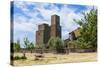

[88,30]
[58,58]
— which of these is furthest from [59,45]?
[88,30]

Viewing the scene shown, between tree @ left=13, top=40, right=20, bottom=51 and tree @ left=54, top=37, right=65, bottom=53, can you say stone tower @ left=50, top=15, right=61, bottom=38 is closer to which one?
tree @ left=54, top=37, right=65, bottom=53

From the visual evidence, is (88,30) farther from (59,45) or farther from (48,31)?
(48,31)

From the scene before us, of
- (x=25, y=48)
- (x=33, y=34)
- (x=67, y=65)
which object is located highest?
(x=33, y=34)

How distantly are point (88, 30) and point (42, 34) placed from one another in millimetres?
620

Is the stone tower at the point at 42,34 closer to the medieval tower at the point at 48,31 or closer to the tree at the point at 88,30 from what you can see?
the medieval tower at the point at 48,31

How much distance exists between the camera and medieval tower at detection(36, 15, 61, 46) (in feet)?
7.86

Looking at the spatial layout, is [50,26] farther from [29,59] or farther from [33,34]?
[29,59]

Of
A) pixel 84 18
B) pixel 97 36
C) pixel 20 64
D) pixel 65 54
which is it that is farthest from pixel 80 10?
pixel 20 64

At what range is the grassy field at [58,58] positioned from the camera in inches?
91.8

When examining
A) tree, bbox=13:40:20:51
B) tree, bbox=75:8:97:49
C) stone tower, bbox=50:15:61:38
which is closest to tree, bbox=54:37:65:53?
stone tower, bbox=50:15:61:38

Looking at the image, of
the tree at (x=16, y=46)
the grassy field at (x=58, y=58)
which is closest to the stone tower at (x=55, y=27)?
the grassy field at (x=58, y=58)

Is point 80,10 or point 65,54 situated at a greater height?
point 80,10

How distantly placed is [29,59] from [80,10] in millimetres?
894

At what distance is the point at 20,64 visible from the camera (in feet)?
7.53
